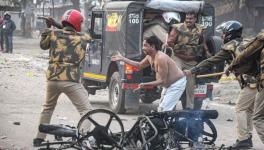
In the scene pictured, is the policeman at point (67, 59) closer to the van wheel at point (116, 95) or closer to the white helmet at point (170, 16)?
the van wheel at point (116, 95)

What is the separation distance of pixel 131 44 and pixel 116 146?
4.94 meters

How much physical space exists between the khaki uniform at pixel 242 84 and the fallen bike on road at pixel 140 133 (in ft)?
3.36

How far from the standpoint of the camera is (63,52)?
821 centimetres

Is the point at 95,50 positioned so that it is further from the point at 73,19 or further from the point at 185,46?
the point at 73,19

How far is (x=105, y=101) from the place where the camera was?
50.0 ft

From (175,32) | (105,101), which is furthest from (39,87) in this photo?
(175,32)

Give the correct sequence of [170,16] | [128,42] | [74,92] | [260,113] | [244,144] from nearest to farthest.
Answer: [260,113] → [74,92] → [244,144] → [128,42] → [170,16]

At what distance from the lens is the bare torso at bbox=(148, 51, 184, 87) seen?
8.23 m

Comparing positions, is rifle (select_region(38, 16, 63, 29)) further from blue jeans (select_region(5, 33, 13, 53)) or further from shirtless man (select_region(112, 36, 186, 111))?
blue jeans (select_region(5, 33, 13, 53))

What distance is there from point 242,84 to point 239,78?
98 millimetres

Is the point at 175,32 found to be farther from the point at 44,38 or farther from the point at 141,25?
the point at 44,38

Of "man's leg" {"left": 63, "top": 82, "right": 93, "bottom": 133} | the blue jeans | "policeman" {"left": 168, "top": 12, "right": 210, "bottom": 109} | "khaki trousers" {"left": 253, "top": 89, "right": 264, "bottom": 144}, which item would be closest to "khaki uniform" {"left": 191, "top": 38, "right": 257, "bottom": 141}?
"khaki trousers" {"left": 253, "top": 89, "right": 264, "bottom": 144}

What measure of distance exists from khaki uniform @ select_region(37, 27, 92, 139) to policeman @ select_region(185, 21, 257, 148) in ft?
5.09

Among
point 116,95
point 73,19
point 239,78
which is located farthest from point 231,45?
point 116,95
